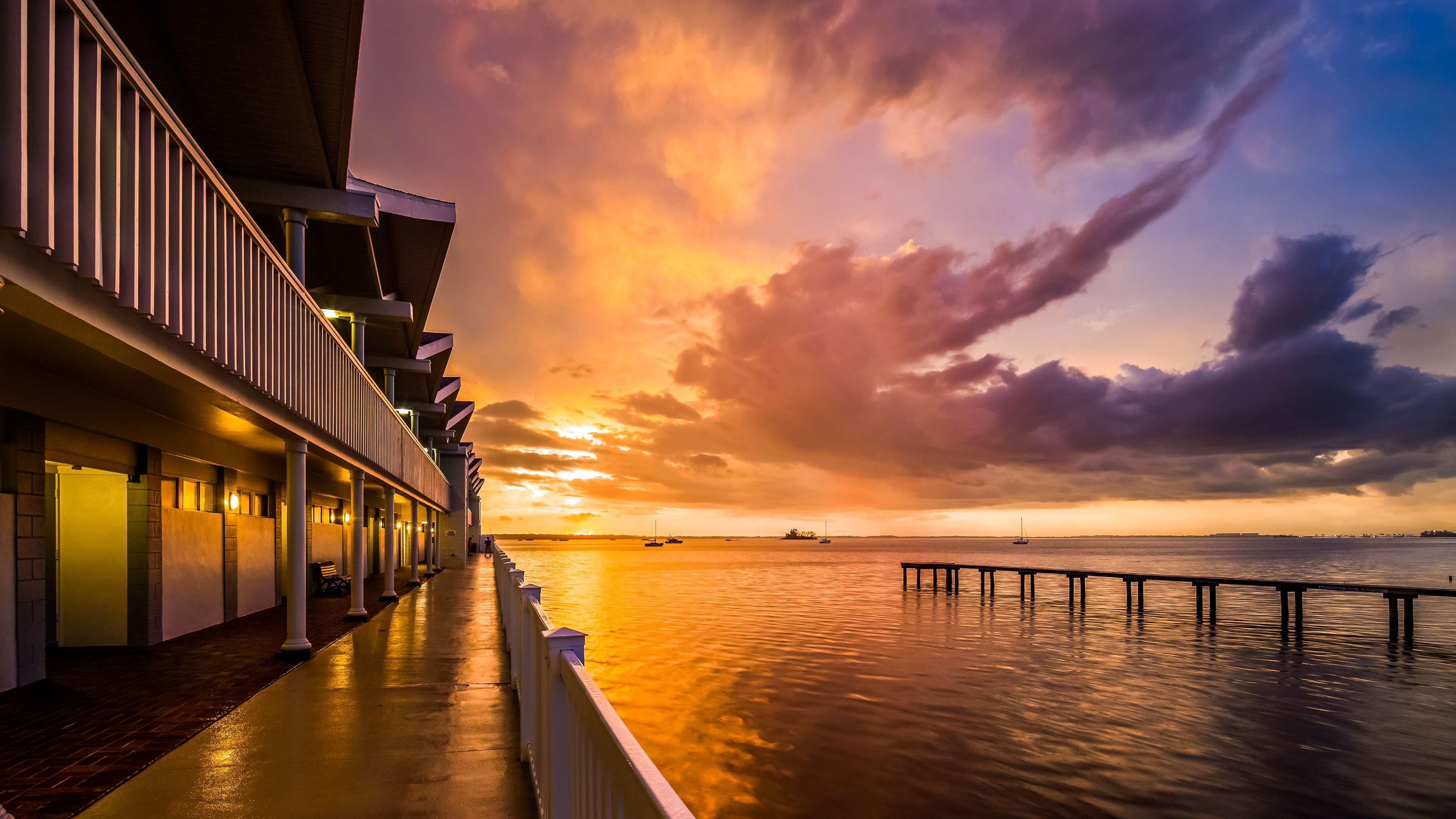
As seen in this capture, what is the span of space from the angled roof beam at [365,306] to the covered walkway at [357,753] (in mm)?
8033

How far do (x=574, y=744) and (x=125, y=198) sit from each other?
4125mm

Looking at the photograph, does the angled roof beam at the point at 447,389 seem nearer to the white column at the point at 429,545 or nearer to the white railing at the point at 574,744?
the white column at the point at 429,545

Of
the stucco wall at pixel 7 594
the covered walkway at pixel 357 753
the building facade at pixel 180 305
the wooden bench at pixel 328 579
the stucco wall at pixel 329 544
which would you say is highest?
the building facade at pixel 180 305

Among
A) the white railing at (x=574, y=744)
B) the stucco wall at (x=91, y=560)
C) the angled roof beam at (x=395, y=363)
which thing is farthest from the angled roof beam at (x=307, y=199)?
the angled roof beam at (x=395, y=363)

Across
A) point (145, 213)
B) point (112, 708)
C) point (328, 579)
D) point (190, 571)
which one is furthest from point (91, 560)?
point (328, 579)

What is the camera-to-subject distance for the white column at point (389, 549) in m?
20.1

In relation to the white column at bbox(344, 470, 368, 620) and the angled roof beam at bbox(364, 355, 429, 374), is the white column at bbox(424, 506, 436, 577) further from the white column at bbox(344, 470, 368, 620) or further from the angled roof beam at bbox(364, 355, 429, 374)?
the white column at bbox(344, 470, 368, 620)

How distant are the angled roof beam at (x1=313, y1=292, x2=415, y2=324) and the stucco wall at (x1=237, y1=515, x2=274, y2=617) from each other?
4.65 m

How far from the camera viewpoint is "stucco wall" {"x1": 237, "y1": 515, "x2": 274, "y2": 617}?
1566cm

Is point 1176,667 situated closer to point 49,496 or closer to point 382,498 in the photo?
point 49,496

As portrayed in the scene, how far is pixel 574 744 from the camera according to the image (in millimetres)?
3018

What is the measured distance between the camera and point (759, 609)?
2928 centimetres

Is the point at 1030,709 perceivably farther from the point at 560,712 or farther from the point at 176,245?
the point at 176,245

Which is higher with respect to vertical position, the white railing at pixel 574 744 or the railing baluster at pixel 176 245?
the railing baluster at pixel 176 245
